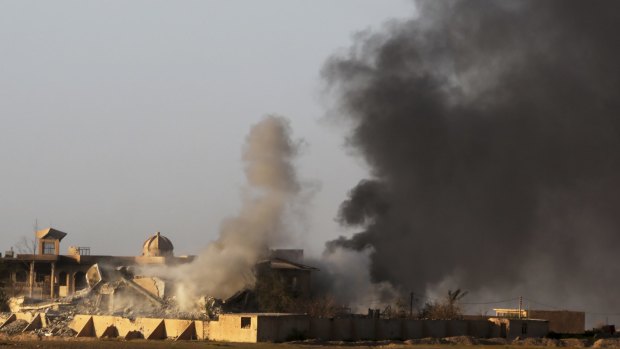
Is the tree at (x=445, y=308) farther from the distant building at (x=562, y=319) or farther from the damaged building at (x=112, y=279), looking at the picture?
the damaged building at (x=112, y=279)

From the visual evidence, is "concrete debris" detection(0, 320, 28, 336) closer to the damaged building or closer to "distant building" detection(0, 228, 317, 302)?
the damaged building

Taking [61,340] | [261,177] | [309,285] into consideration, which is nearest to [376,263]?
[309,285]

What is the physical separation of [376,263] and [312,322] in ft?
87.5

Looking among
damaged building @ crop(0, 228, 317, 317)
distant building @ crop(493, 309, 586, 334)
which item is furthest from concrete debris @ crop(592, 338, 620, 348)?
damaged building @ crop(0, 228, 317, 317)

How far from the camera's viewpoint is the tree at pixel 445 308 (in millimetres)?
96250

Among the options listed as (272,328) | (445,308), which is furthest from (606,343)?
(272,328)

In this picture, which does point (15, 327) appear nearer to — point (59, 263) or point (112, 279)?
point (112, 279)

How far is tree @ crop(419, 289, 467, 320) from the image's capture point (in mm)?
96250

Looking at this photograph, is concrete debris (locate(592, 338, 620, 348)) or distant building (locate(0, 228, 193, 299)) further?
distant building (locate(0, 228, 193, 299))

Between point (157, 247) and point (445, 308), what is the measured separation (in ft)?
88.7

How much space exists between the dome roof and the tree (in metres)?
23.8

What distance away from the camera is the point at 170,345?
74.4 meters

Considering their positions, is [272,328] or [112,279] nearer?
[272,328]

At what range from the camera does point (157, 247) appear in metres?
109
